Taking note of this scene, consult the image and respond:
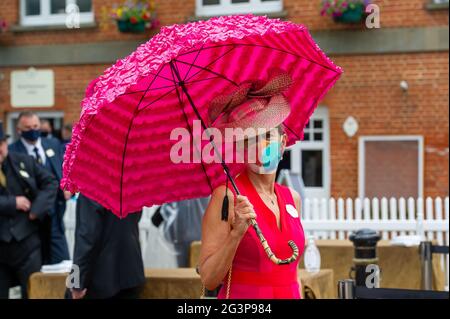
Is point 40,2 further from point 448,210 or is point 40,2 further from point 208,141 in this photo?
point 208,141

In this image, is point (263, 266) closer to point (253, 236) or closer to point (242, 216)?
point (253, 236)

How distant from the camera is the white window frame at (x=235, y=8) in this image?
16.1 meters

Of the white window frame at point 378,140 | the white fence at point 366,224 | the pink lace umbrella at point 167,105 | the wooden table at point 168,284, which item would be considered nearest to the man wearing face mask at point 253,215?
the pink lace umbrella at point 167,105

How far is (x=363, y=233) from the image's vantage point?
748 centimetres

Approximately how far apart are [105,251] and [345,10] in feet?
31.9

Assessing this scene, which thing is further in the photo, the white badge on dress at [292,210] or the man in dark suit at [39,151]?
the man in dark suit at [39,151]

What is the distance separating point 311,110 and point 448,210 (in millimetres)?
7701

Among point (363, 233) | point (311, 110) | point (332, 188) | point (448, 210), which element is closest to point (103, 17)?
point (332, 188)

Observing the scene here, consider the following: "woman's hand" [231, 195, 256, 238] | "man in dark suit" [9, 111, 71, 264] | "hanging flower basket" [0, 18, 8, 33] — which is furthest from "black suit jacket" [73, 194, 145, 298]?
"hanging flower basket" [0, 18, 8, 33]

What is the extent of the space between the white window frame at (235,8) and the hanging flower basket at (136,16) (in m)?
0.82

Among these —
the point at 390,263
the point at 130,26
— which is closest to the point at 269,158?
the point at 390,263

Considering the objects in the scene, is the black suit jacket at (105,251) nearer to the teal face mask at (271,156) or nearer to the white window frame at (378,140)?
the teal face mask at (271,156)

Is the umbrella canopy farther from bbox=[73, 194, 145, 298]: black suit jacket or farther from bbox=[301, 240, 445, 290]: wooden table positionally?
bbox=[301, 240, 445, 290]: wooden table

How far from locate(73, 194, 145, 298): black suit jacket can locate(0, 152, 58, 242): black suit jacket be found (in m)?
1.70
